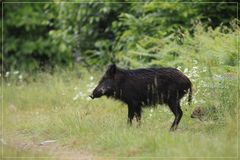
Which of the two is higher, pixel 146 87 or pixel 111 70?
pixel 111 70

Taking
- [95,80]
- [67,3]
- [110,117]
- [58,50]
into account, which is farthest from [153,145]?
[58,50]

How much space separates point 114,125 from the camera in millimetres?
10531

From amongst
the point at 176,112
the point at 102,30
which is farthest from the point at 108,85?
the point at 102,30

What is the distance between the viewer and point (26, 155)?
907 cm

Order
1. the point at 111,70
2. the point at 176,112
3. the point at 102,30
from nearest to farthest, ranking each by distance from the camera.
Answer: the point at 176,112, the point at 111,70, the point at 102,30

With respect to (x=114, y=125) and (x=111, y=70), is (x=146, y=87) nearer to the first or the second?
(x=111, y=70)

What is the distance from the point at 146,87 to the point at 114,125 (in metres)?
0.85

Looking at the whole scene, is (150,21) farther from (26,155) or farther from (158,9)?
(26,155)

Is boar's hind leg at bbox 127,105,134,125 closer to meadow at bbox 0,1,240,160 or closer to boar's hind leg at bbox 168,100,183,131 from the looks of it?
meadow at bbox 0,1,240,160

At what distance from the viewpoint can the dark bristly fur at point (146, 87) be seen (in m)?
10.4

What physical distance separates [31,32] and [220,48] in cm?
1219

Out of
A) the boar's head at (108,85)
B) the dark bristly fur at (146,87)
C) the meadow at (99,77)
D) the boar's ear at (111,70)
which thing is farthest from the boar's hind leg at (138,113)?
the boar's ear at (111,70)

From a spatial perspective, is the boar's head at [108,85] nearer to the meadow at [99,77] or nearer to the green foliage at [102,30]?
the meadow at [99,77]

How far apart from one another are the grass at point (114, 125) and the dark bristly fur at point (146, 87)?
417mm
